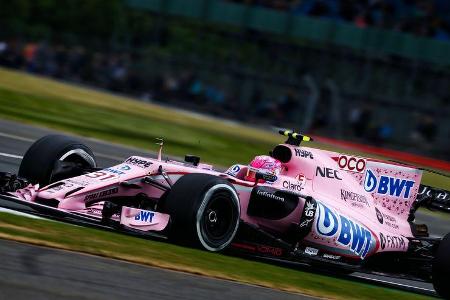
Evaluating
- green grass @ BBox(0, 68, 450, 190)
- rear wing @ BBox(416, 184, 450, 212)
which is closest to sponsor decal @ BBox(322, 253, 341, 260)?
rear wing @ BBox(416, 184, 450, 212)

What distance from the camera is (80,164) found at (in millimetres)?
9914

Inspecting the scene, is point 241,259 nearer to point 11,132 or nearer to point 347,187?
point 347,187

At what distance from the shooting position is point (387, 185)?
1036 cm

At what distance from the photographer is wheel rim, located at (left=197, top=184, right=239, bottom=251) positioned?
8.48 meters

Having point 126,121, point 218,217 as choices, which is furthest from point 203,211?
point 126,121

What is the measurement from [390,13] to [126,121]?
1108 cm

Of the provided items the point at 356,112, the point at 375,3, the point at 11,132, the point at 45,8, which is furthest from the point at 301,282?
the point at 45,8

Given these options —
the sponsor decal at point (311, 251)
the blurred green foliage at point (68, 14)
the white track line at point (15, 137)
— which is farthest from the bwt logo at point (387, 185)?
the blurred green foliage at point (68, 14)

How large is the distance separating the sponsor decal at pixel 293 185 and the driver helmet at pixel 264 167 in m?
0.14

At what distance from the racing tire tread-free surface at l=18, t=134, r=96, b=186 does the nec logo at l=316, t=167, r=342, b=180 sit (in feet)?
7.68

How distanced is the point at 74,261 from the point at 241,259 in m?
2.25

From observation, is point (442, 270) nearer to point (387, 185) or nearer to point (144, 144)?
point (387, 185)

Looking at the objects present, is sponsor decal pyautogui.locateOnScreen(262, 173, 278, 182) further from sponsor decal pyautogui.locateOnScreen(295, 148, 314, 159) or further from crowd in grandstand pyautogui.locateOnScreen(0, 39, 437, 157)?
crowd in grandstand pyautogui.locateOnScreen(0, 39, 437, 157)

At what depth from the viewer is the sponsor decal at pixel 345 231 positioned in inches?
371
